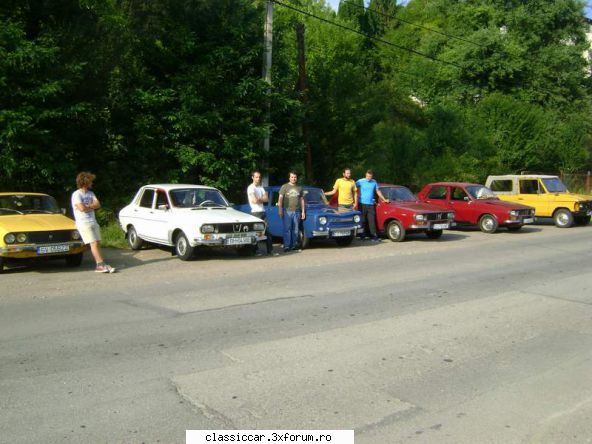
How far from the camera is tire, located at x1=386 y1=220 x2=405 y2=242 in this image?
15.8 m

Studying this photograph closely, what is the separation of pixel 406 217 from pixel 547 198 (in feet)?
26.3

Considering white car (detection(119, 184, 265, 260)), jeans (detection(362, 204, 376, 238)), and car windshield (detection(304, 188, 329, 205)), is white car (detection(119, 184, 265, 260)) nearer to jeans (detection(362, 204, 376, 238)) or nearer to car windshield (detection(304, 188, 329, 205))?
car windshield (detection(304, 188, 329, 205))

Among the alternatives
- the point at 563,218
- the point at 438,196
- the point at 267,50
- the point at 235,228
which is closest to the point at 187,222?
the point at 235,228

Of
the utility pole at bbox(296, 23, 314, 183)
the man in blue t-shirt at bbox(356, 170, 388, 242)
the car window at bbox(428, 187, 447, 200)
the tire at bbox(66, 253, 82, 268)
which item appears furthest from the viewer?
the utility pole at bbox(296, 23, 314, 183)

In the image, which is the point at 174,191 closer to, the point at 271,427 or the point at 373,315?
the point at 373,315

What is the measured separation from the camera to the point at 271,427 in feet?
13.0

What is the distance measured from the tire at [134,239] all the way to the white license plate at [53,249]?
2983mm

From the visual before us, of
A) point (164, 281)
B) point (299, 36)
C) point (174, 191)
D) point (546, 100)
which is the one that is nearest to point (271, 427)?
point (164, 281)

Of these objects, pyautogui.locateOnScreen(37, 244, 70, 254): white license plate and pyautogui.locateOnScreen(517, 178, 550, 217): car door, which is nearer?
pyautogui.locateOnScreen(37, 244, 70, 254): white license plate

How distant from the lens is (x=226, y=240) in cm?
1175

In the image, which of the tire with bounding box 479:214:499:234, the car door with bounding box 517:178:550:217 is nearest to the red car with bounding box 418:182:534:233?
the tire with bounding box 479:214:499:234

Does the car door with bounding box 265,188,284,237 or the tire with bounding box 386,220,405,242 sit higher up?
the car door with bounding box 265,188,284,237

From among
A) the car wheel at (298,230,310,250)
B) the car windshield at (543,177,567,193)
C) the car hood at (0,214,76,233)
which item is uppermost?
the car windshield at (543,177,567,193)

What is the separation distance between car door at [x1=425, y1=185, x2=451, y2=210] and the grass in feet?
31.6
